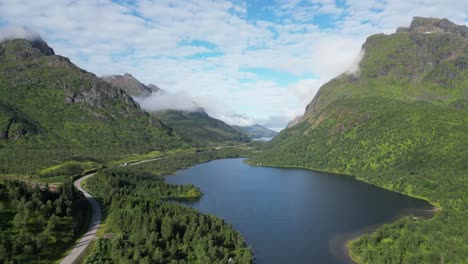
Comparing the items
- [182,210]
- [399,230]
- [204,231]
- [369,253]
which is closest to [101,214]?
[182,210]

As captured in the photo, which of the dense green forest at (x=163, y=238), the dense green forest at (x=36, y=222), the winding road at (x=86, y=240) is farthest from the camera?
the dense green forest at (x=163, y=238)

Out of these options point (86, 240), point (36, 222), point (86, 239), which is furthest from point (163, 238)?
point (36, 222)

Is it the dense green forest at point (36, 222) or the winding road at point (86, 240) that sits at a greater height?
the dense green forest at point (36, 222)

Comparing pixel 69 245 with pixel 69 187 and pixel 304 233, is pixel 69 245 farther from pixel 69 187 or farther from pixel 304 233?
pixel 304 233

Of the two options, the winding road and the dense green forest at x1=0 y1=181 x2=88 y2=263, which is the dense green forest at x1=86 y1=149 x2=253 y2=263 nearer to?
the winding road

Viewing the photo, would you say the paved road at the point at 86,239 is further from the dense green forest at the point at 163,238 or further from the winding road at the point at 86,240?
the dense green forest at the point at 163,238

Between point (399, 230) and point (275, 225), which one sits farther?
point (275, 225)

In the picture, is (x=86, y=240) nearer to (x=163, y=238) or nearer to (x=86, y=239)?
(x=86, y=239)

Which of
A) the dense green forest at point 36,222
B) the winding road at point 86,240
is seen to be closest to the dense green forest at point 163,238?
the winding road at point 86,240
